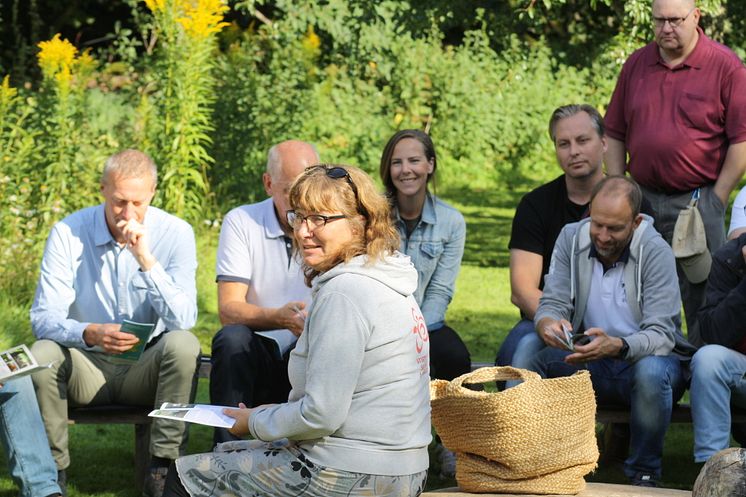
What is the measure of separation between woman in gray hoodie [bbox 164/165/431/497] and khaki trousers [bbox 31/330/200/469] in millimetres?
1357

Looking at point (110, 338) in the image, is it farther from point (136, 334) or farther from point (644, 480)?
point (644, 480)

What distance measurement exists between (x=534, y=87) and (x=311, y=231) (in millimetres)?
12660

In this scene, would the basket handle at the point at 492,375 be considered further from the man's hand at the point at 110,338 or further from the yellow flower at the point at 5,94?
the yellow flower at the point at 5,94

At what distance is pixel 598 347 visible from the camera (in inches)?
188

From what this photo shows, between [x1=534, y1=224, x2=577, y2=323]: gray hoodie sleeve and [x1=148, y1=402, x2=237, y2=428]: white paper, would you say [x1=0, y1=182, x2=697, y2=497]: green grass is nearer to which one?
[x1=534, y1=224, x2=577, y2=323]: gray hoodie sleeve

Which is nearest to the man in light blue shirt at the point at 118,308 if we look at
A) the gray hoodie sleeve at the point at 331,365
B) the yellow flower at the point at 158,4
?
the gray hoodie sleeve at the point at 331,365

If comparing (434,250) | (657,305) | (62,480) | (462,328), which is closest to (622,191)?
(657,305)

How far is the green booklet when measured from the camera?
15.9 ft

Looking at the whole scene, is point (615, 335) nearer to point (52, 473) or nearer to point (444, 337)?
point (444, 337)

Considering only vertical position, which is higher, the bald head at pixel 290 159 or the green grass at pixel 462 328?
the bald head at pixel 290 159

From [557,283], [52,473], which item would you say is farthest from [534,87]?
[52,473]

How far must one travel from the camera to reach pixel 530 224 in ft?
18.5

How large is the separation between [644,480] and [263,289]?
6.11 feet

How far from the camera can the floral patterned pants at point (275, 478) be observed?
11.4ft
